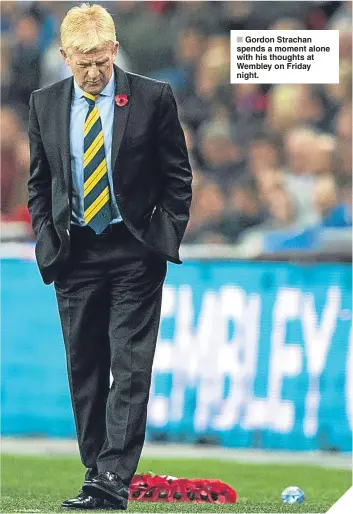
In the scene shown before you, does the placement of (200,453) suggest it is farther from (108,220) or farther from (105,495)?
(108,220)

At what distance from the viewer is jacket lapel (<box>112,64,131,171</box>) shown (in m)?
5.75

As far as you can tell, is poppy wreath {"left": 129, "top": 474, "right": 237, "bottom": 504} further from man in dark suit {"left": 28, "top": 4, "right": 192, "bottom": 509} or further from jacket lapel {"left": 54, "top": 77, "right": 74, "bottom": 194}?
jacket lapel {"left": 54, "top": 77, "right": 74, "bottom": 194}

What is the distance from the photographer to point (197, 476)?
8078 millimetres

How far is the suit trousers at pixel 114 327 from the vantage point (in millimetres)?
5848

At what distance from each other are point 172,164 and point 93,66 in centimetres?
53

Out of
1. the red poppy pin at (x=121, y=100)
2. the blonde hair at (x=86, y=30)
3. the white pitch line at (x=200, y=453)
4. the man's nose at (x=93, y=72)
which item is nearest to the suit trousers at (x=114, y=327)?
the red poppy pin at (x=121, y=100)

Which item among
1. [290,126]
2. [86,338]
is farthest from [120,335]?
[290,126]

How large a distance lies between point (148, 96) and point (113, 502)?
1645 mm

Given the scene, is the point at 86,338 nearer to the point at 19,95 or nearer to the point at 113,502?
the point at 113,502

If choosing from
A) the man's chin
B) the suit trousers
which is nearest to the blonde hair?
the man's chin

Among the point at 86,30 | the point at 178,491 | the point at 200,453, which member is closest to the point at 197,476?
the point at 200,453

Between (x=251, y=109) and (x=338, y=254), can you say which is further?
(x=251, y=109)

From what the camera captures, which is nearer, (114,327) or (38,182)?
(114,327)

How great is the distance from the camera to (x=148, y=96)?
5852 mm
